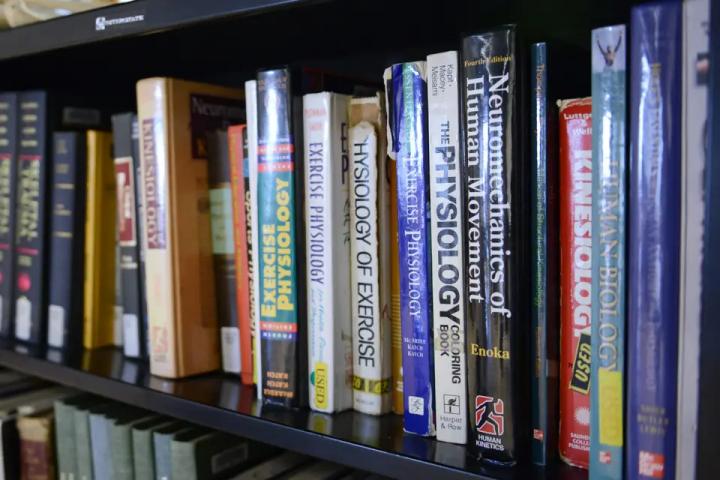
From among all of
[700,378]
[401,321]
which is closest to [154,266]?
[401,321]

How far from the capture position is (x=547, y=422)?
0.55m

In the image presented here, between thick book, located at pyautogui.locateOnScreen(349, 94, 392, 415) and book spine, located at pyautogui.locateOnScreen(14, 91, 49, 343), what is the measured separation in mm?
521

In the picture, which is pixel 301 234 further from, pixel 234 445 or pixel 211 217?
pixel 234 445

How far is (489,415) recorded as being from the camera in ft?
1.79

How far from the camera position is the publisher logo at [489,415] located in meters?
0.54

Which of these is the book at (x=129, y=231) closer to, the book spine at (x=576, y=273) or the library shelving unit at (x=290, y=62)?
the library shelving unit at (x=290, y=62)

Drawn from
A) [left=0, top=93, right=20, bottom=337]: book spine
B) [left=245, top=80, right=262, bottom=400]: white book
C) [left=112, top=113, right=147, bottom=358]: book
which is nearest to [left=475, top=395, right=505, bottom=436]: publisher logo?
[left=245, top=80, right=262, bottom=400]: white book

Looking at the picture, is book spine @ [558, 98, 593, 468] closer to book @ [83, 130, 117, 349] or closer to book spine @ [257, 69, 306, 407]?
book spine @ [257, 69, 306, 407]

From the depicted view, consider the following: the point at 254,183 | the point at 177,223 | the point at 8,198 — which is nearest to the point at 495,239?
the point at 254,183

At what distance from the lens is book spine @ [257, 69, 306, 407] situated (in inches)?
26.3

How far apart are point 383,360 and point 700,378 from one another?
0.99 feet

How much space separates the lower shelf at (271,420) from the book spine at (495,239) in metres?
0.04

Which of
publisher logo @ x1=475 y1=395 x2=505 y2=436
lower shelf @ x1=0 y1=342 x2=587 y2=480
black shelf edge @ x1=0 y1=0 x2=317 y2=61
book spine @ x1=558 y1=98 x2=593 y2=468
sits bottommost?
lower shelf @ x1=0 y1=342 x2=587 y2=480

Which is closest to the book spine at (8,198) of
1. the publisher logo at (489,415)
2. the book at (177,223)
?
the book at (177,223)
